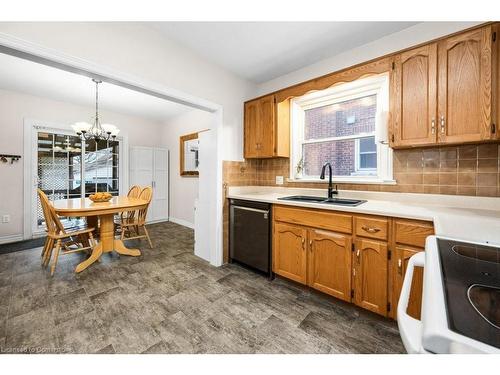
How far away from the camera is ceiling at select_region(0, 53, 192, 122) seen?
9.03ft

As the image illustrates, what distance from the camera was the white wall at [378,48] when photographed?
1766mm

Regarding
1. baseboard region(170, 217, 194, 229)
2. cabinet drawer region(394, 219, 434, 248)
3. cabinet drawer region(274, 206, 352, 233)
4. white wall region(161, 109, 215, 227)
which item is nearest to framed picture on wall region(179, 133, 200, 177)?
white wall region(161, 109, 215, 227)

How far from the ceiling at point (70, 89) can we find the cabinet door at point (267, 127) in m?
2.22

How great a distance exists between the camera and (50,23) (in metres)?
1.47

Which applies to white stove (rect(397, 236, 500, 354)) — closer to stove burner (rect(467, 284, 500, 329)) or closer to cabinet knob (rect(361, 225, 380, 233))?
stove burner (rect(467, 284, 500, 329))

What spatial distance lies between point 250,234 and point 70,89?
3723 millimetres

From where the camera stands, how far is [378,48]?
80.6 inches

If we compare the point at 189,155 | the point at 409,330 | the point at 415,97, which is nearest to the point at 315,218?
the point at 415,97

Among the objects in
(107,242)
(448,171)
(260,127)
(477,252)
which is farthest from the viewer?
(107,242)

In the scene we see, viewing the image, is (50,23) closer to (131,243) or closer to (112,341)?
(112,341)

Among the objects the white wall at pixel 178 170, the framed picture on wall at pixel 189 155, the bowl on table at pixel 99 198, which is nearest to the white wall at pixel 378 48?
the white wall at pixel 178 170

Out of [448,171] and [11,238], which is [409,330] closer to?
[448,171]

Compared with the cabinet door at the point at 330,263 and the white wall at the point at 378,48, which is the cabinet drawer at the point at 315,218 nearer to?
the cabinet door at the point at 330,263
